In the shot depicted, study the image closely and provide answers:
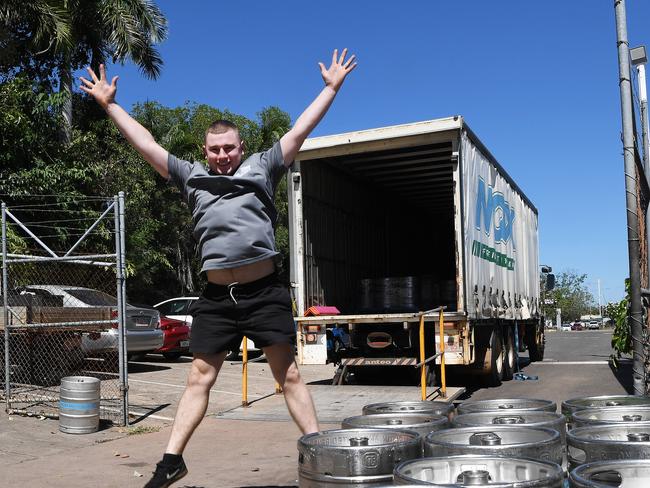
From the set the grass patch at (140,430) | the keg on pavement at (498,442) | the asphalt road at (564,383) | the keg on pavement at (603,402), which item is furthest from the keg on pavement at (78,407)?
the keg on pavement at (498,442)

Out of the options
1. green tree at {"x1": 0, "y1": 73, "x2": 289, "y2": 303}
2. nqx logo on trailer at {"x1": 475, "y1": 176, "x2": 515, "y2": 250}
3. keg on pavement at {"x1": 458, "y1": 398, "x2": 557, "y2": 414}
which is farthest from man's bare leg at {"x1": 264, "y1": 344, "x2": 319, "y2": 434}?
green tree at {"x1": 0, "y1": 73, "x2": 289, "y2": 303}

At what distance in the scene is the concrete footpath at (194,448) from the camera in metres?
5.45

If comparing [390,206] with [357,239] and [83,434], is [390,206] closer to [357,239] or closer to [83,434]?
[357,239]

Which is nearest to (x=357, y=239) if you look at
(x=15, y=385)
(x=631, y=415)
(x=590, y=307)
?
(x=15, y=385)

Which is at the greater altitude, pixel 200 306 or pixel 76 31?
pixel 76 31

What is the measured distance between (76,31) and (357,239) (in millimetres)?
12361

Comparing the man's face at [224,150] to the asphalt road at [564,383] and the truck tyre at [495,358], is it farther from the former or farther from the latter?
the truck tyre at [495,358]

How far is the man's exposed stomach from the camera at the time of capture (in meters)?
3.99

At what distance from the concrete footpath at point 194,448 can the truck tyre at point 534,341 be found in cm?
831

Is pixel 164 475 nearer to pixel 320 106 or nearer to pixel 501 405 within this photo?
pixel 501 405

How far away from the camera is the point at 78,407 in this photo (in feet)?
24.2

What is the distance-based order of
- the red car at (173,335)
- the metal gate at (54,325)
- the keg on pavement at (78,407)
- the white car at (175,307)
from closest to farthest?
1. the keg on pavement at (78,407)
2. the metal gate at (54,325)
3. the red car at (173,335)
4. the white car at (175,307)

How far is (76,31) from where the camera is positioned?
20938 millimetres

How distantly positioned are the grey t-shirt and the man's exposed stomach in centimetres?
6
